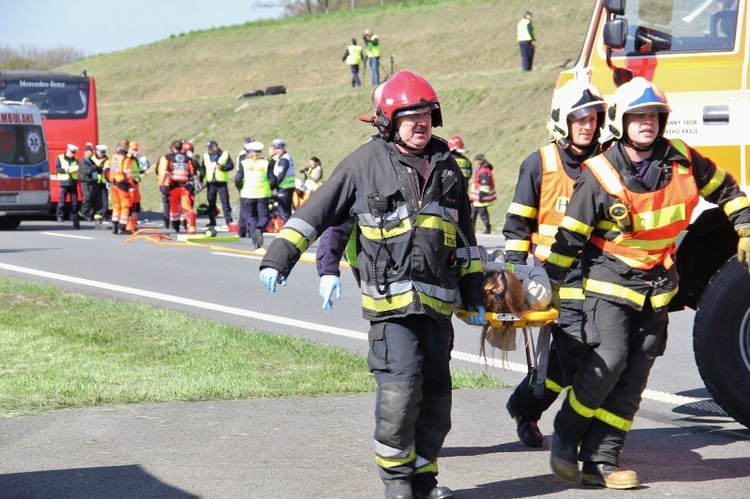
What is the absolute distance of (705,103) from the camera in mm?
6496

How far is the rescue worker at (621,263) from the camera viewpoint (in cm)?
518

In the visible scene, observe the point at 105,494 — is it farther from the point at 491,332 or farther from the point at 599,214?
the point at 599,214

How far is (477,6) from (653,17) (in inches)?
1849

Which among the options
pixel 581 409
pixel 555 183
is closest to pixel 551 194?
pixel 555 183

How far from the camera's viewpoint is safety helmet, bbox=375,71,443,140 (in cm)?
483

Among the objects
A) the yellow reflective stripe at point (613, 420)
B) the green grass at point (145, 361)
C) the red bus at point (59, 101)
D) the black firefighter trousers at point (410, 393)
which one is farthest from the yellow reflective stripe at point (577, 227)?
the red bus at point (59, 101)

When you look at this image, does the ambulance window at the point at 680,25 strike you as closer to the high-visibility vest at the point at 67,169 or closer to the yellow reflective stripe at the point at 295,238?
the yellow reflective stripe at the point at 295,238

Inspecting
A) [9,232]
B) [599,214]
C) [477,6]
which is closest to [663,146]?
[599,214]

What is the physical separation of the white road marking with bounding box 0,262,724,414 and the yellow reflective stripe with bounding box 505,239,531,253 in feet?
1.86

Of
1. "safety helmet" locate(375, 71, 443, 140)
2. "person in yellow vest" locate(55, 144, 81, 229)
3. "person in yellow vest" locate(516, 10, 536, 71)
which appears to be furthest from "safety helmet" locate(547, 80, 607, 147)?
"person in yellow vest" locate(516, 10, 536, 71)

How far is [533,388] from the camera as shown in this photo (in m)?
5.91

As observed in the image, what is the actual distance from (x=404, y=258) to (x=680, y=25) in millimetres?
2896

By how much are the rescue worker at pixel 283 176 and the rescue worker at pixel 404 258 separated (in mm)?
15031

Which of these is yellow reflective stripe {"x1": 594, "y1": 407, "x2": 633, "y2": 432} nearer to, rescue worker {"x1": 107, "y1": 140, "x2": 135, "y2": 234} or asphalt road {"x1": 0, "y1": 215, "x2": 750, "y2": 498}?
asphalt road {"x1": 0, "y1": 215, "x2": 750, "y2": 498}
